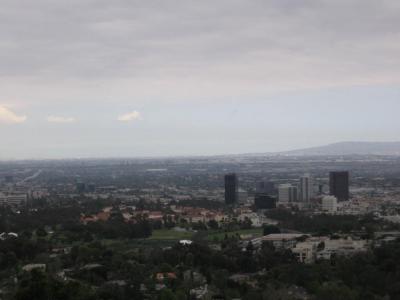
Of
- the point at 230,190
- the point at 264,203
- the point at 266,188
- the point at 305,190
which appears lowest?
the point at 264,203

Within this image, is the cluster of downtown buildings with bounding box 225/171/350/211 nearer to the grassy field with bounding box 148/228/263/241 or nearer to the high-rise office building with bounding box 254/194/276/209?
the high-rise office building with bounding box 254/194/276/209

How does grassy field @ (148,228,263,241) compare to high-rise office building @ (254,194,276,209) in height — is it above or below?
below

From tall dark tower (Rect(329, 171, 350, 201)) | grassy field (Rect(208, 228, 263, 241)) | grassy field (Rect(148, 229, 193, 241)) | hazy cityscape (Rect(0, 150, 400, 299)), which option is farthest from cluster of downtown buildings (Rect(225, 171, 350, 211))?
grassy field (Rect(148, 229, 193, 241))

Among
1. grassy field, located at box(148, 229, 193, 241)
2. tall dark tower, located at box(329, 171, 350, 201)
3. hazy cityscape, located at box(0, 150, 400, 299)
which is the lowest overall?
grassy field, located at box(148, 229, 193, 241)

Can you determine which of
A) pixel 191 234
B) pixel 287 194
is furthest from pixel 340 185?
pixel 191 234

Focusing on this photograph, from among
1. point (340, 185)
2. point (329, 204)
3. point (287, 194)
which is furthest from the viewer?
point (287, 194)

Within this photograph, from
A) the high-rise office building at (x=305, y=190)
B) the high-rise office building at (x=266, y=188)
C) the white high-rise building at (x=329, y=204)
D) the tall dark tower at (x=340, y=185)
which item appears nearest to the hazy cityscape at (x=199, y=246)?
the white high-rise building at (x=329, y=204)

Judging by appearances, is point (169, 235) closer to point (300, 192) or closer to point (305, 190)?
point (300, 192)

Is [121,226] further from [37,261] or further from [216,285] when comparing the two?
[216,285]

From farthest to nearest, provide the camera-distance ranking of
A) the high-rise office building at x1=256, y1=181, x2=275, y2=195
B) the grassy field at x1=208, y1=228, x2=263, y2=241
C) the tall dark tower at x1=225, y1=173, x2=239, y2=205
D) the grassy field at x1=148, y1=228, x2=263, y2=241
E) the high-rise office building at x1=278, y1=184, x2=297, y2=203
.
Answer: the high-rise office building at x1=256, y1=181, x2=275, y2=195 → the high-rise office building at x1=278, y1=184, x2=297, y2=203 → the tall dark tower at x1=225, y1=173, x2=239, y2=205 → the grassy field at x1=148, y1=228, x2=263, y2=241 → the grassy field at x1=208, y1=228, x2=263, y2=241

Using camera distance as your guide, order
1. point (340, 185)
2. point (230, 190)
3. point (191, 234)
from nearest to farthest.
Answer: point (191, 234), point (230, 190), point (340, 185)

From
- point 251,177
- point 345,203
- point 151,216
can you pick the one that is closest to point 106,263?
point 151,216
